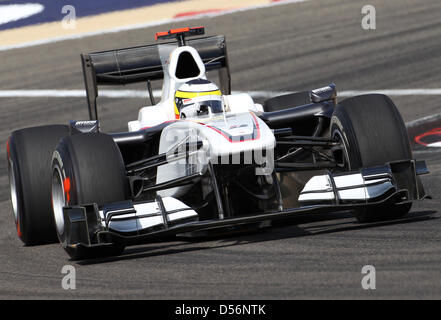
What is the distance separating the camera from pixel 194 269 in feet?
24.7

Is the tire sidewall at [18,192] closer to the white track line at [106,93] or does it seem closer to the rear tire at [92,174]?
the rear tire at [92,174]

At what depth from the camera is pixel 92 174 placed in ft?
26.7

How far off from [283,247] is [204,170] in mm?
955

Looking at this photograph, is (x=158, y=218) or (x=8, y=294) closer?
(x=8, y=294)

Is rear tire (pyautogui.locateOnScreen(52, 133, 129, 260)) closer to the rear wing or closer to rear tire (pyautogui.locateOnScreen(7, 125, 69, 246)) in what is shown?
rear tire (pyautogui.locateOnScreen(7, 125, 69, 246))

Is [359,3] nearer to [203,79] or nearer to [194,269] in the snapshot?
[203,79]

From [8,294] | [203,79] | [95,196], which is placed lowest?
[8,294]

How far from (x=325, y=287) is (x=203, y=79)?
11.7ft

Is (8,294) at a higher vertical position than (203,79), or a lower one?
lower

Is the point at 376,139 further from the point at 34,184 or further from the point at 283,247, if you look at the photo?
the point at 34,184

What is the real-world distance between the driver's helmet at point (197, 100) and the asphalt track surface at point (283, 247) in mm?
1217

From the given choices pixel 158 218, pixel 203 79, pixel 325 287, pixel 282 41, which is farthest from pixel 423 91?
pixel 325 287

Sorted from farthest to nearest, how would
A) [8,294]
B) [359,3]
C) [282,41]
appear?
[359,3] → [282,41] → [8,294]

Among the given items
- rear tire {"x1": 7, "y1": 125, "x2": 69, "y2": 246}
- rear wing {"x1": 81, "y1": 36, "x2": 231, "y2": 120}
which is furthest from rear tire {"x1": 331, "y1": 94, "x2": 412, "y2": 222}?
rear wing {"x1": 81, "y1": 36, "x2": 231, "y2": 120}
